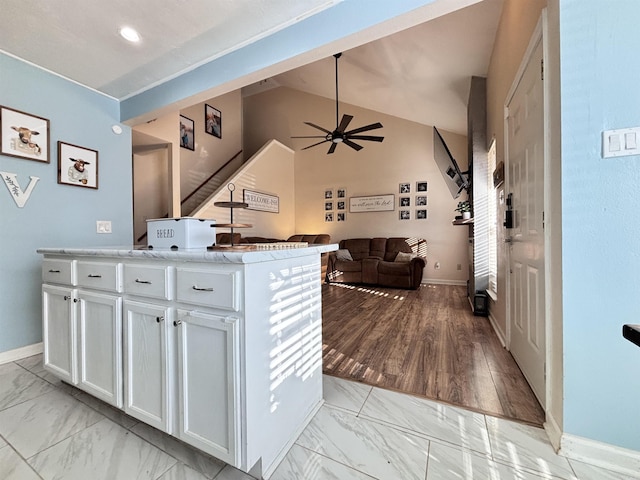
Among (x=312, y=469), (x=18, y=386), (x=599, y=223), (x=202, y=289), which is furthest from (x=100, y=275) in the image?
(x=599, y=223)

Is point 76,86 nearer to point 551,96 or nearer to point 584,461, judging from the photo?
point 551,96

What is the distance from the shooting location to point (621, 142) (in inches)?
42.9

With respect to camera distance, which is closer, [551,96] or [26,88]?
[551,96]

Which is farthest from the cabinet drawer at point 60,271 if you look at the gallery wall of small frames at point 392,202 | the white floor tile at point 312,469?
the gallery wall of small frames at point 392,202

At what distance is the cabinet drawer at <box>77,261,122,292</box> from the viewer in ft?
4.42

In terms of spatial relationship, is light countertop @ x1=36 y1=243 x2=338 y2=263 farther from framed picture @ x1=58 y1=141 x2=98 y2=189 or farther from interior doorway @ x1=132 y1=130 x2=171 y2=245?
interior doorway @ x1=132 y1=130 x2=171 y2=245

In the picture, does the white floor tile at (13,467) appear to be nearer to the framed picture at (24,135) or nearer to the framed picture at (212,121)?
→ the framed picture at (24,135)

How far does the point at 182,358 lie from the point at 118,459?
56 centimetres

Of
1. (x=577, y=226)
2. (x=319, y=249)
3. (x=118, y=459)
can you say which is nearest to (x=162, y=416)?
(x=118, y=459)

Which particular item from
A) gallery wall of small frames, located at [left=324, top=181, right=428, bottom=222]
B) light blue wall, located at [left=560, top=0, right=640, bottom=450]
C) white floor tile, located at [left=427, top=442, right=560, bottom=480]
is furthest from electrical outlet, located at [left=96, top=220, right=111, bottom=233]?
gallery wall of small frames, located at [left=324, top=181, right=428, bottom=222]

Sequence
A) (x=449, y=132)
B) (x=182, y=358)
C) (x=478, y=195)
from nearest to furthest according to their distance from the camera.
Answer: (x=182, y=358) → (x=478, y=195) → (x=449, y=132)

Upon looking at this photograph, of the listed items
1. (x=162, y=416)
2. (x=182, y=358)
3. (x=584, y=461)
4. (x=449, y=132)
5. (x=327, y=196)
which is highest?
(x=449, y=132)

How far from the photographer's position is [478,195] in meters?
3.20

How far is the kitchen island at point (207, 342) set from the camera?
1.01 metres
